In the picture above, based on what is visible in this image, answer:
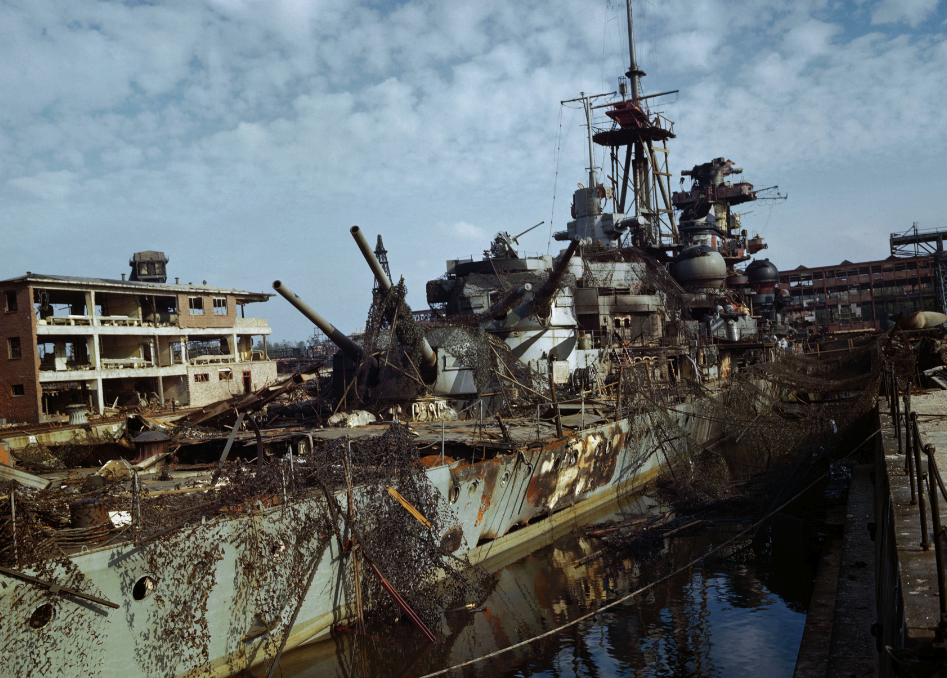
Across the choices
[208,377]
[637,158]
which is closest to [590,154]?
[637,158]

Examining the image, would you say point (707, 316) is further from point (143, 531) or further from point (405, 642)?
point (143, 531)

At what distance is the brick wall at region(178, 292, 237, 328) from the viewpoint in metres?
28.7

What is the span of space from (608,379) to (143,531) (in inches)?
652

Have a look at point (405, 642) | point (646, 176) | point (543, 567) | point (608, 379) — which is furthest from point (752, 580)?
point (646, 176)

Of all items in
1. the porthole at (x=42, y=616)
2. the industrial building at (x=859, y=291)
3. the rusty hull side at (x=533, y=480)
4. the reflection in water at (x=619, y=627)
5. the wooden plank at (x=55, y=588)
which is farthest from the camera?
the industrial building at (x=859, y=291)

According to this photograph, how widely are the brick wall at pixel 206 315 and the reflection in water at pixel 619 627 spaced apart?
19988 mm

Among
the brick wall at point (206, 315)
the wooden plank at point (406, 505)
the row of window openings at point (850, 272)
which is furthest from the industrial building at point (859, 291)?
the wooden plank at point (406, 505)

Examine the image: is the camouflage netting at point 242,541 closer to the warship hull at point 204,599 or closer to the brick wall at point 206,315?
the warship hull at point 204,599

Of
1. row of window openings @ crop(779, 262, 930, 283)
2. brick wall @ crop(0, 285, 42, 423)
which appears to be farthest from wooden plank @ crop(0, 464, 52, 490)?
row of window openings @ crop(779, 262, 930, 283)

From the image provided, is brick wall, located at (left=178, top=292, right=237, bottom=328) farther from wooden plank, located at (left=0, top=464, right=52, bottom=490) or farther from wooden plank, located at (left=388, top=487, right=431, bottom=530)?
wooden plank, located at (left=388, top=487, right=431, bottom=530)

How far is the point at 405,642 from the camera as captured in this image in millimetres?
10969

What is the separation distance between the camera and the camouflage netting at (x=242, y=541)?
8.23 metres

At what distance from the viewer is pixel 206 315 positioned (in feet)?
96.8

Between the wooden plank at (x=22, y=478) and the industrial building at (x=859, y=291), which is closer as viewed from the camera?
the wooden plank at (x=22, y=478)
